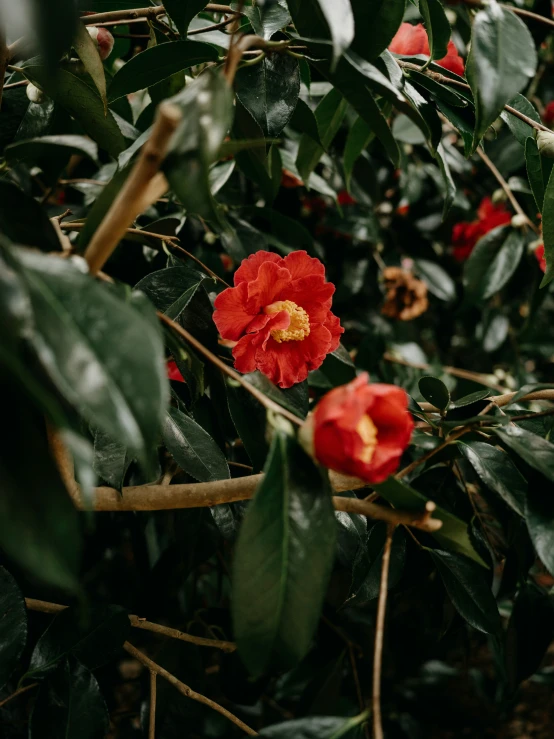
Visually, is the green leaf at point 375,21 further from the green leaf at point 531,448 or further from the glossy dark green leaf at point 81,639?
the glossy dark green leaf at point 81,639

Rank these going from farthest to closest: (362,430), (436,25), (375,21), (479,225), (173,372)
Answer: (479,225), (173,372), (436,25), (375,21), (362,430)

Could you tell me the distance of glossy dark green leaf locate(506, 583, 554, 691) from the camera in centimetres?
70

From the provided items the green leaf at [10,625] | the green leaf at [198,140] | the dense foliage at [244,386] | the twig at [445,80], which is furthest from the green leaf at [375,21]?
the green leaf at [10,625]

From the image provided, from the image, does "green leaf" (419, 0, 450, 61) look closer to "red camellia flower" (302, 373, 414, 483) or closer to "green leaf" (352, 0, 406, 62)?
"green leaf" (352, 0, 406, 62)

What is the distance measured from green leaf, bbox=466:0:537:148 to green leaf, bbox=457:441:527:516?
290 mm

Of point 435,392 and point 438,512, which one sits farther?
point 435,392

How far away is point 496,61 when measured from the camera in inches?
20.1

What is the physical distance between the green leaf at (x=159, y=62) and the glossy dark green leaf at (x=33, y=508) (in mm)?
434

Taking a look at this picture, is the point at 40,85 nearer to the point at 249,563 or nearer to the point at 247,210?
the point at 247,210

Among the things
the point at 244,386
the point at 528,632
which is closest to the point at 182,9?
the point at 244,386

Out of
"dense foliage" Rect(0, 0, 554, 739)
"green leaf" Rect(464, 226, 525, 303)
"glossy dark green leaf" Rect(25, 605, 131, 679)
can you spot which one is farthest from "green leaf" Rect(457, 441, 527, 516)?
"green leaf" Rect(464, 226, 525, 303)

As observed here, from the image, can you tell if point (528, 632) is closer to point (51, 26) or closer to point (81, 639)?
point (81, 639)

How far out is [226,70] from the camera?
0.43 meters

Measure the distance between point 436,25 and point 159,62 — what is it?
29 centimetres
